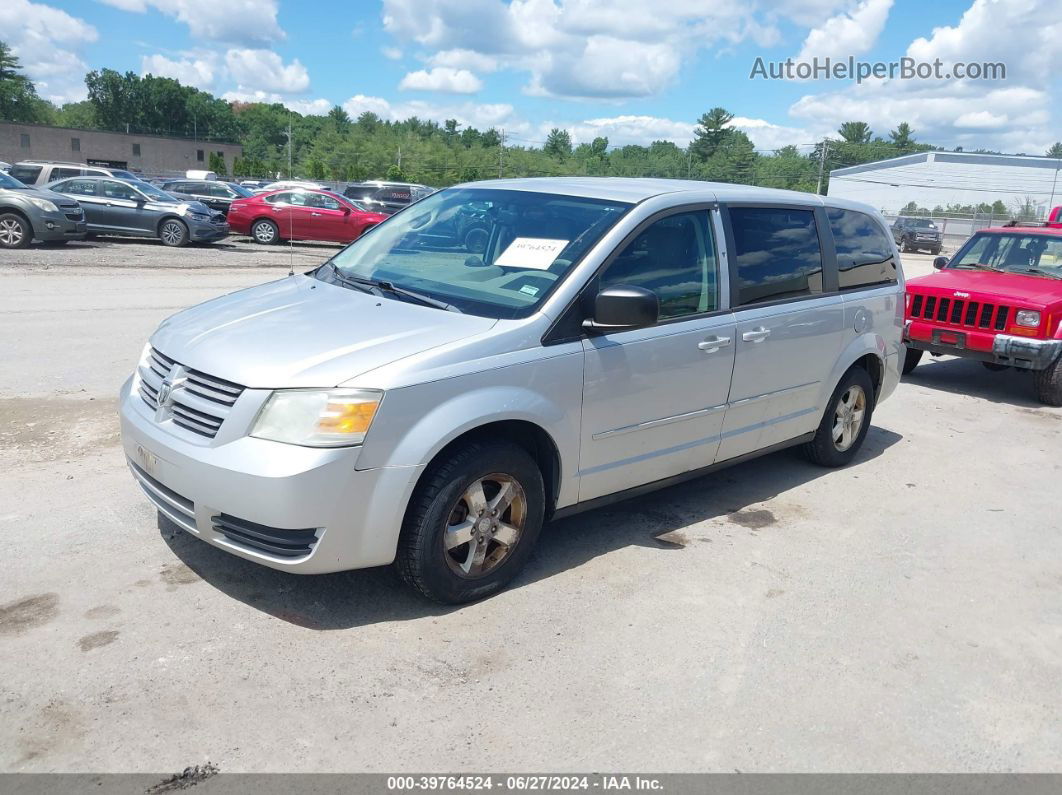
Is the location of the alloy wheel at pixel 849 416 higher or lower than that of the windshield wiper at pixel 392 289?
lower

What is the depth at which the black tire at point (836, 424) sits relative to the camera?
20.3ft

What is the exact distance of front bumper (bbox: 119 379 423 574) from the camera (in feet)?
11.3

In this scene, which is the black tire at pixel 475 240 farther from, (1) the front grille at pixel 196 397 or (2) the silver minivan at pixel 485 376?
(1) the front grille at pixel 196 397

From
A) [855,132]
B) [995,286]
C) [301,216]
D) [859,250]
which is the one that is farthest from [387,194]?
[855,132]

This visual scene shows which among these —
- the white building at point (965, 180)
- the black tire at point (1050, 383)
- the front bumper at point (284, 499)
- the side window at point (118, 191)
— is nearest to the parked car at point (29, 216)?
the side window at point (118, 191)

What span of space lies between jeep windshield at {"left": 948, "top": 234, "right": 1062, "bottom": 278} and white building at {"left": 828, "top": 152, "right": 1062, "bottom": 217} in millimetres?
62920

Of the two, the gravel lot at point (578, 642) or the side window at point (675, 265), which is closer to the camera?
the gravel lot at point (578, 642)

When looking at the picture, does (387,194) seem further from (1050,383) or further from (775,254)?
(775,254)

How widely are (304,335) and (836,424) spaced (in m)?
4.06

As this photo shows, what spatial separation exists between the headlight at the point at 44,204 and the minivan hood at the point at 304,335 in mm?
15601

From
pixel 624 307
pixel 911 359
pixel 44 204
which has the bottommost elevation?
pixel 911 359

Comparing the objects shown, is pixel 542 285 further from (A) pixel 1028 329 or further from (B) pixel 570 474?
(A) pixel 1028 329

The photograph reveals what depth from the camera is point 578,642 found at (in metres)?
3.80

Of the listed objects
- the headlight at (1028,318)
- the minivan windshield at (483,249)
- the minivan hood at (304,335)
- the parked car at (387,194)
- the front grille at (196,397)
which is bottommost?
the front grille at (196,397)
